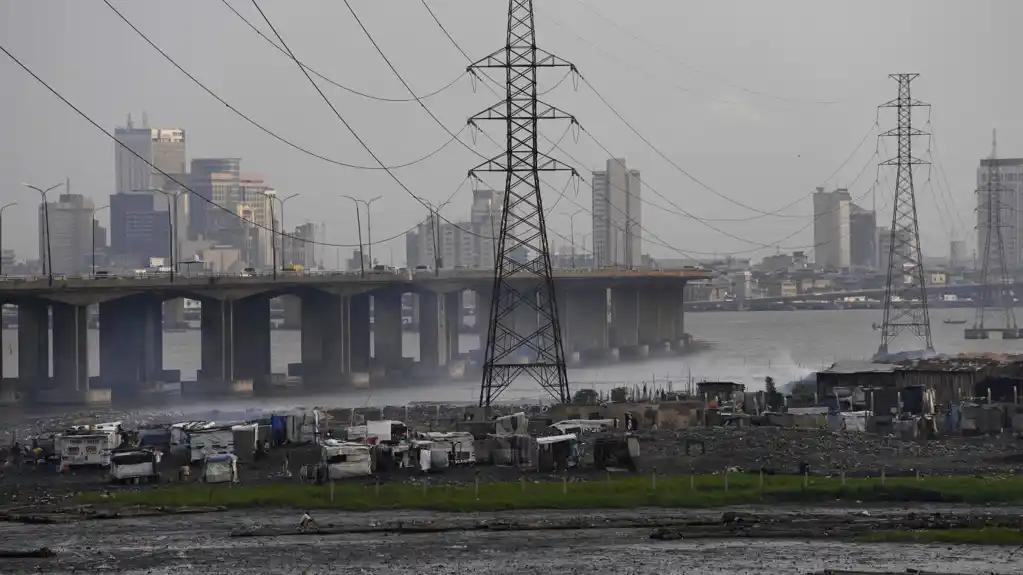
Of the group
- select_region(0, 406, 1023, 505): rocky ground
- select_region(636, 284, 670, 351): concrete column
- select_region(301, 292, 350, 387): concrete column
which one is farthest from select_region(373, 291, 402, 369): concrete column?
select_region(0, 406, 1023, 505): rocky ground

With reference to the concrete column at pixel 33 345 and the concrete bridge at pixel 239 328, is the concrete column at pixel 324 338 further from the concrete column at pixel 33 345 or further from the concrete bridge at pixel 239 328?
the concrete column at pixel 33 345

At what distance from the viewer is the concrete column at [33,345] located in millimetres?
118438

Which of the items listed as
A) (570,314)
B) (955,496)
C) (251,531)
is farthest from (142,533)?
(570,314)

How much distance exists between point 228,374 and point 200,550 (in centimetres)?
9032

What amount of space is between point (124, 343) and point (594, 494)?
8536 cm

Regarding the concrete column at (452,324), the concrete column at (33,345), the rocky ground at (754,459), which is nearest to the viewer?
the rocky ground at (754,459)

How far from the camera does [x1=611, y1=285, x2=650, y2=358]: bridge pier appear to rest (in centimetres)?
18625

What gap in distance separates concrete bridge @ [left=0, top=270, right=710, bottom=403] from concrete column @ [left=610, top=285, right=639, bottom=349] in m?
8.83

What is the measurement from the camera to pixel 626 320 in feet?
629

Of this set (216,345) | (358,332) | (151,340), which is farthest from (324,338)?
(151,340)

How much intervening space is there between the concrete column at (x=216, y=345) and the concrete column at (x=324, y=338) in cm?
850

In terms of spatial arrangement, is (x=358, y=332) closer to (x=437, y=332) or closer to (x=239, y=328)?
(x=437, y=332)

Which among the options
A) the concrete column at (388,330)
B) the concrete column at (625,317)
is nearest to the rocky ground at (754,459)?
the concrete column at (388,330)

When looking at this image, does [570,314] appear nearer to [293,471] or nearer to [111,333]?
[111,333]
